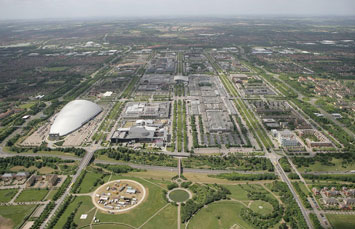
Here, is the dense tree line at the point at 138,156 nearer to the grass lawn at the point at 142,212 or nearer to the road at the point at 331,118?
the grass lawn at the point at 142,212

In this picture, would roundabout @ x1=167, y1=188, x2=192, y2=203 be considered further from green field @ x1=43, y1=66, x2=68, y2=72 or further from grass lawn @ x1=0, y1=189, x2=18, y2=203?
green field @ x1=43, y1=66, x2=68, y2=72

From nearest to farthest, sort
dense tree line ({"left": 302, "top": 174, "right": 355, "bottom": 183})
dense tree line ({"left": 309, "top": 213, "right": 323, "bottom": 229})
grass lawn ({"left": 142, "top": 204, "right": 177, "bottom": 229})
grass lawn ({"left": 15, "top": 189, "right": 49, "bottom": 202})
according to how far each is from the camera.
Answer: dense tree line ({"left": 309, "top": 213, "right": 323, "bottom": 229}) → grass lawn ({"left": 142, "top": 204, "right": 177, "bottom": 229}) → grass lawn ({"left": 15, "top": 189, "right": 49, "bottom": 202}) → dense tree line ({"left": 302, "top": 174, "right": 355, "bottom": 183})

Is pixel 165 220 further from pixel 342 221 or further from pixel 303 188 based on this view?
pixel 342 221

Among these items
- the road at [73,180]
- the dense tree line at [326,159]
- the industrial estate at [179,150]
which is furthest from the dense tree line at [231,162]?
the road at [73,180]

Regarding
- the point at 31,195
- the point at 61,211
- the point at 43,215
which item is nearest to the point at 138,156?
the point at 61,211

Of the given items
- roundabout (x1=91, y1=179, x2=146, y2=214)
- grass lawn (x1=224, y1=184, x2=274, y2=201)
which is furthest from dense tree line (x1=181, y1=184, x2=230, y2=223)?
roundabout (x1=91, y1=179, x2=146, y2=214)

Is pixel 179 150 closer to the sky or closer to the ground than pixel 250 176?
closer to the sky
